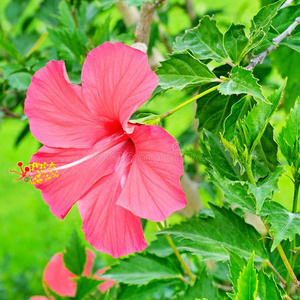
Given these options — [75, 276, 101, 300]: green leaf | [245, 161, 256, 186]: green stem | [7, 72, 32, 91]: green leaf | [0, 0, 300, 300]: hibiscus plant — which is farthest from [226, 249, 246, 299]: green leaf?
[7, 72, 32, 91]: green leaf

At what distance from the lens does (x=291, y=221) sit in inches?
26.4

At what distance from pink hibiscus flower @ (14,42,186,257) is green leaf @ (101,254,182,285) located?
23cm

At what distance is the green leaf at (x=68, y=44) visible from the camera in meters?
1.05

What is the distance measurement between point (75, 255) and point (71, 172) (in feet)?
1.57

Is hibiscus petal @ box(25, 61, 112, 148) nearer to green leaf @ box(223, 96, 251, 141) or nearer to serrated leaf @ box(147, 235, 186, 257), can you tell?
green leaf @ box(223, 96, 251, 141)

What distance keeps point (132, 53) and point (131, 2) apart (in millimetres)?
172

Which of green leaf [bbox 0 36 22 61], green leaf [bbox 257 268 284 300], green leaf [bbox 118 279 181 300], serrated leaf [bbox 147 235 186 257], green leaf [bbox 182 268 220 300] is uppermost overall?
green leaf [bbox 0 36 22 61]

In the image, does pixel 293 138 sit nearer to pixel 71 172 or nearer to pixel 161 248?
pixel 71 172

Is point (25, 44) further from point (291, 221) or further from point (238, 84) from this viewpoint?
point (291, 221)

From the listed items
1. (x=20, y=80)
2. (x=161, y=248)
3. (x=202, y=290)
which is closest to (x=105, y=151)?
(x=202, y=290)

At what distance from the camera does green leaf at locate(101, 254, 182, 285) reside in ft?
3.14

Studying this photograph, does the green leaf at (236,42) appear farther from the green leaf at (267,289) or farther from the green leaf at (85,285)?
the green leaf at (85,285)

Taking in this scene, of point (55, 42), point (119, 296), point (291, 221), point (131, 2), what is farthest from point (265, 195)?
point (55, 42)

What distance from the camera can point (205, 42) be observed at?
80 centimetres
